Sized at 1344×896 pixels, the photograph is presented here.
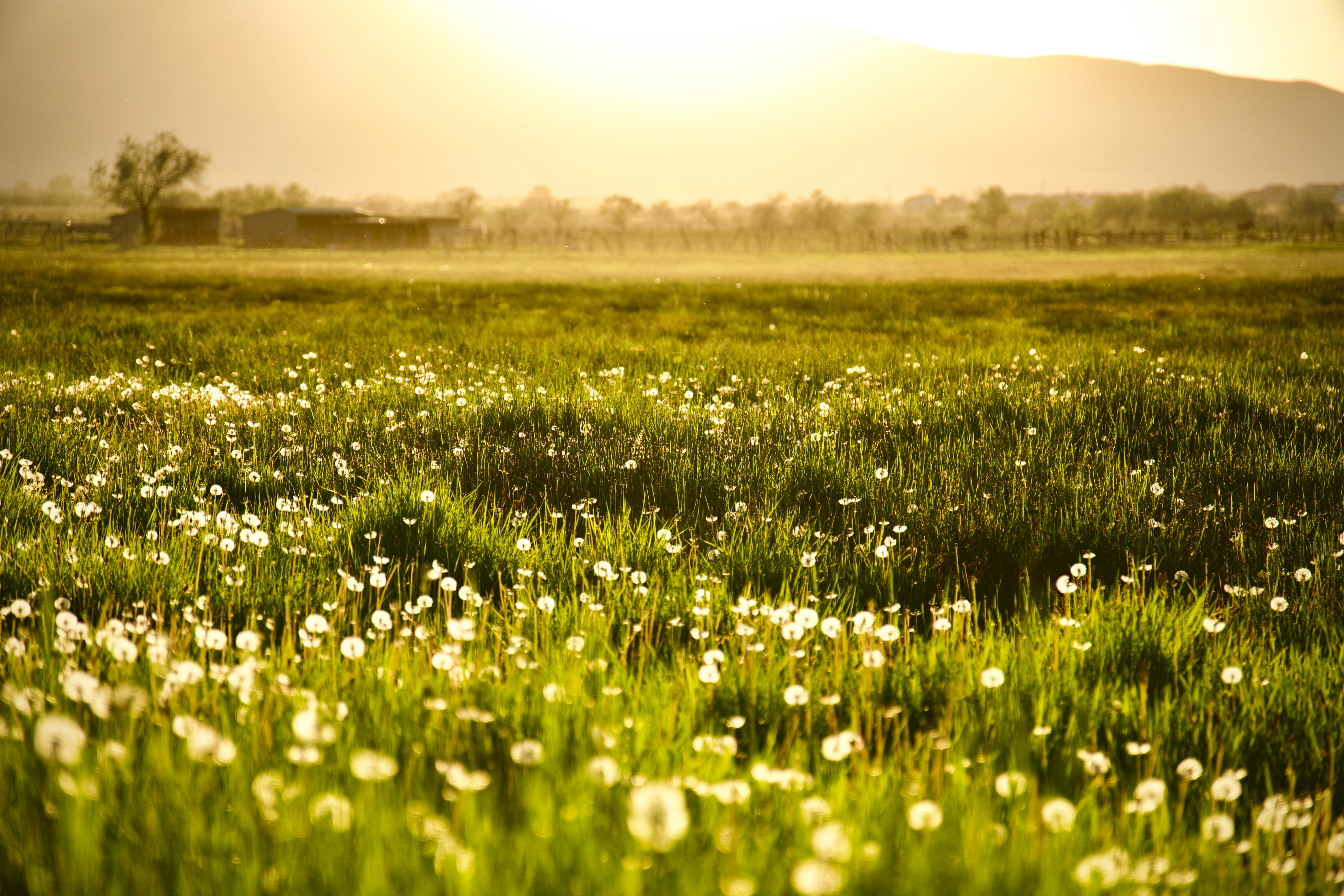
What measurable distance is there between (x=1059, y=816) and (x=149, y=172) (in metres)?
124

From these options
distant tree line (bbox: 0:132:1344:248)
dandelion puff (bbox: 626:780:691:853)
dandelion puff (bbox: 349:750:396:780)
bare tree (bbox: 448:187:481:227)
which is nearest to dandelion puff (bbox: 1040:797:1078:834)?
dandelion puff (bbox: 626:780:691:853)

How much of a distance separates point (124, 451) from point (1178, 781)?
20.0ft

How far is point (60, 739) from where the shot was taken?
1.36 m

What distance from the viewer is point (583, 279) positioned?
35094 millimetres

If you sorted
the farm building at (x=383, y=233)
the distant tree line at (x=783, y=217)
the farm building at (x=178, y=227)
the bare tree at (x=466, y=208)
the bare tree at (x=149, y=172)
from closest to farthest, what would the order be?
the bare tree at (x=149, y=172)
the distant tree line at (x=783, y=217)
the farm building at (x=178, y=227)
the farm building at (x=383, y=233)
the bare tree at (x=466, y=208)

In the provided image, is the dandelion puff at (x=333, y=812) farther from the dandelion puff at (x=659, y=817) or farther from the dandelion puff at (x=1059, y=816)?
the dandelion puff at (x=1059, y=816)

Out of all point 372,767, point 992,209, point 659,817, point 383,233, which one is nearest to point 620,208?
point 383,233

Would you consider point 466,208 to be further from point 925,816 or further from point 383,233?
point 925,816

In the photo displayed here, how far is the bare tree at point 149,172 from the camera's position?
102 meters

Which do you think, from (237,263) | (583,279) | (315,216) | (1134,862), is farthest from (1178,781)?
(315,216)

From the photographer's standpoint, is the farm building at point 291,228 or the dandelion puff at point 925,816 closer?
the dandelion puff at point 925,816

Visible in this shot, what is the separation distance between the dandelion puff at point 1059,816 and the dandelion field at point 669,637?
1 centimetres

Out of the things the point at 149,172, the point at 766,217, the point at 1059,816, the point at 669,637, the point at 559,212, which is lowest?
the point at 669,637

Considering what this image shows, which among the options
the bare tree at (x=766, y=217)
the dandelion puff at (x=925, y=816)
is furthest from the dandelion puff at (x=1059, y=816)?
the bare tree at (x=766, y=217)
